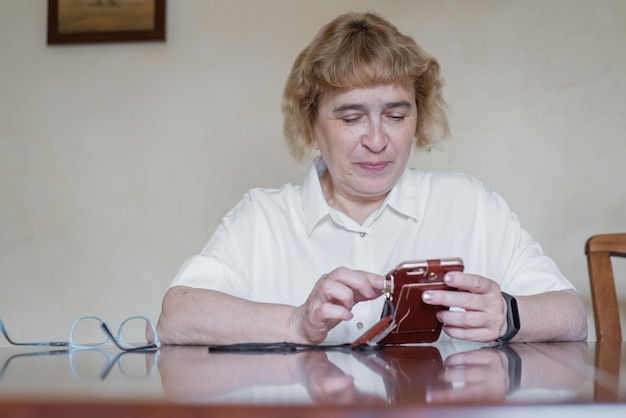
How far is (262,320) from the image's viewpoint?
1457 millimetres

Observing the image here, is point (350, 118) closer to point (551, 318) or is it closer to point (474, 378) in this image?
point (551, 318)

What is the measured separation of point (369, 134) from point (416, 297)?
1.96 feet

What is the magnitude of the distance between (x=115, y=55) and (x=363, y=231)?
1504 mm

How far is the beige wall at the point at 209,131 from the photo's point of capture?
8.94 ft

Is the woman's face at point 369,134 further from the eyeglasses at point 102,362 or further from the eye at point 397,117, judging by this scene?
the eyeglasses at point 102,362

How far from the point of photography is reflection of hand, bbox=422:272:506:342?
1316 millimetres

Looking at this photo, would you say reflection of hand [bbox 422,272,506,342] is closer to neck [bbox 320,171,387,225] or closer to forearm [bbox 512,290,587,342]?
forearm [bbox 512,290,587,342]

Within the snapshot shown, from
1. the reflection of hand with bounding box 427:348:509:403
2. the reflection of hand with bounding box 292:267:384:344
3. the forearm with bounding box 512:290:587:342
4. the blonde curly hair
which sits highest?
the blonde curly hair

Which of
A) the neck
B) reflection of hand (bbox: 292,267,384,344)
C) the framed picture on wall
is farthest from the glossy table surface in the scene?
the framed picture on wall

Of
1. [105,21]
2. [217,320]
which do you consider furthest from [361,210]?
[105,21]

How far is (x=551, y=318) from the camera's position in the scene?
1.51 metres

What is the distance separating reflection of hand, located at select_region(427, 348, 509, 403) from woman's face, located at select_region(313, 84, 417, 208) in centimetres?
74

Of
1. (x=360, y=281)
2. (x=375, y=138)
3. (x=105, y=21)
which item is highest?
(x=105, y=21)

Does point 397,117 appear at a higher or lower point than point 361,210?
higher
